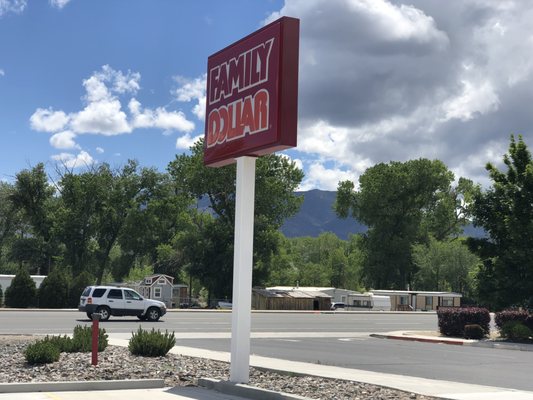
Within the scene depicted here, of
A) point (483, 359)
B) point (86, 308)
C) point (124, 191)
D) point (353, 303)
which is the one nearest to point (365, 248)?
point (353, 303)

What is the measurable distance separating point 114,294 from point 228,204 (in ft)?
139

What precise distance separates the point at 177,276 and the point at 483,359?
63483 millimetres

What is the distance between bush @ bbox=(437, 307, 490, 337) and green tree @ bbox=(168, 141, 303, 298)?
4170 cm

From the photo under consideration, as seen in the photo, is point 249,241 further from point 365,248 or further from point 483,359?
point 365,248

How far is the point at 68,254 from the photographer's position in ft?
257

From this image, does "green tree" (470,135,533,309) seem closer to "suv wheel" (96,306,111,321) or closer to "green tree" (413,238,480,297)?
"suv wheel" (96,306,111,321)

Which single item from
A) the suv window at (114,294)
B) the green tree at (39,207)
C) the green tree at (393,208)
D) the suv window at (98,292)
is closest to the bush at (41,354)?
the suv window at (98,292)

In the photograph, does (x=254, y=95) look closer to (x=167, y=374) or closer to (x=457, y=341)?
(x=167, y=374)

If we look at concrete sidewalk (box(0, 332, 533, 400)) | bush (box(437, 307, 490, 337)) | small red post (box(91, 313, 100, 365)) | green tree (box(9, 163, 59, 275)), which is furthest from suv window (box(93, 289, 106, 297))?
green tree (box(9, 163, 59, 275))

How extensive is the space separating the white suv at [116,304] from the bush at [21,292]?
15740mm

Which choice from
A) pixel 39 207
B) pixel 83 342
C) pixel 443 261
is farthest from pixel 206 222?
pixel 83 342

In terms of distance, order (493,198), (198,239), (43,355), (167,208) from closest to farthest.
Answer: (43,355), (493,198), (198,239), (167,208)

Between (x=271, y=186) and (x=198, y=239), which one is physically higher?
(x=271, y=186)

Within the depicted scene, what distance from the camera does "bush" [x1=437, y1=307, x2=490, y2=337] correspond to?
26436 millimetres
